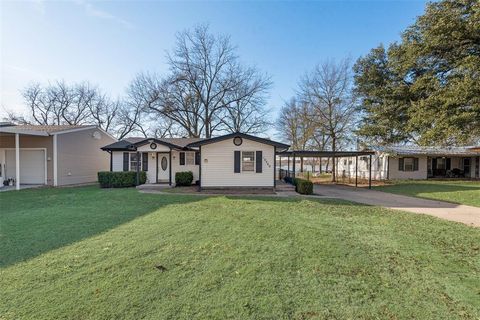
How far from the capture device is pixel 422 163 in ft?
78.8

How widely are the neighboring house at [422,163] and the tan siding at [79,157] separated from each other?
71.7ft

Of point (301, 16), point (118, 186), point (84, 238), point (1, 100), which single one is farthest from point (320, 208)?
point (1, 100)

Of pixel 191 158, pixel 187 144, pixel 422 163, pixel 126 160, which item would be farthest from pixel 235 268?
pixel 422 163

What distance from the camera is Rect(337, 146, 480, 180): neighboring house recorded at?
23.3 m

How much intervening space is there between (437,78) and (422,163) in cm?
1379

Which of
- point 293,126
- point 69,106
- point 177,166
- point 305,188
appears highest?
point 69,106

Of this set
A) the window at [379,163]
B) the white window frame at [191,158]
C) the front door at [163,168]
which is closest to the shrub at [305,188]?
the white window frame at [191,158]

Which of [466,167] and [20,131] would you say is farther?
[466,167]

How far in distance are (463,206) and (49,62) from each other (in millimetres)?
17936

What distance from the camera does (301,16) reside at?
13.0m

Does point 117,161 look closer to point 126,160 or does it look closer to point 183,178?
point 126,160

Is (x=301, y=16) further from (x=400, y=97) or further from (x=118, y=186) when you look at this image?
(x=118, y=186)

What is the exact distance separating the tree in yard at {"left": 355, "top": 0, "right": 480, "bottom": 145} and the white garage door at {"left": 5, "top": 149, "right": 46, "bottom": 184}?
2146cm

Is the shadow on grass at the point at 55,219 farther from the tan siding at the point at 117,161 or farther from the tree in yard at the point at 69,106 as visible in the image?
the tree in yard at the point at 69,106
